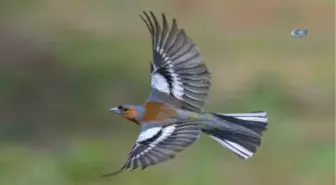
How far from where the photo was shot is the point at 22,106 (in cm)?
110

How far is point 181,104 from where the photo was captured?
0.97 metres

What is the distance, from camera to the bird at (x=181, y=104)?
93 centimetres

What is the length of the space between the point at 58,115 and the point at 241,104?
0.82 ft

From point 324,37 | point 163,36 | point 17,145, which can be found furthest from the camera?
point 324,37

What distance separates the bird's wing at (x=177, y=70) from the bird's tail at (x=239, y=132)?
1.3 inches

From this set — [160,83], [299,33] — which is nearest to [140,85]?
[160,83]

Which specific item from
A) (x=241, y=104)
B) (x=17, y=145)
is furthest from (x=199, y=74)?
(x=17, y=145)

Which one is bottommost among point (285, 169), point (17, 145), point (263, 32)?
point (17, 145)

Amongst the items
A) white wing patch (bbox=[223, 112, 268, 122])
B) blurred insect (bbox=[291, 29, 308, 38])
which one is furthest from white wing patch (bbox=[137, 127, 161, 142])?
blurred insect (bbox=[291, 29, 308, 38])

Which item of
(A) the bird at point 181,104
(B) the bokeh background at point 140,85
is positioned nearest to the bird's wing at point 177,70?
(A) the bird at point 181,104

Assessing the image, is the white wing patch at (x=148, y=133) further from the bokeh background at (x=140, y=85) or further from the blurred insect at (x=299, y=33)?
the blurred insect at (x=299, y=33)

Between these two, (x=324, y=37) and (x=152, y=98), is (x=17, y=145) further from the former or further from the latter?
(x=324, y=37)

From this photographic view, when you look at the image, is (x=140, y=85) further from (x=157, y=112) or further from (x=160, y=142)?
(x=160, y=142)

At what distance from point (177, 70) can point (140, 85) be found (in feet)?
0.55
